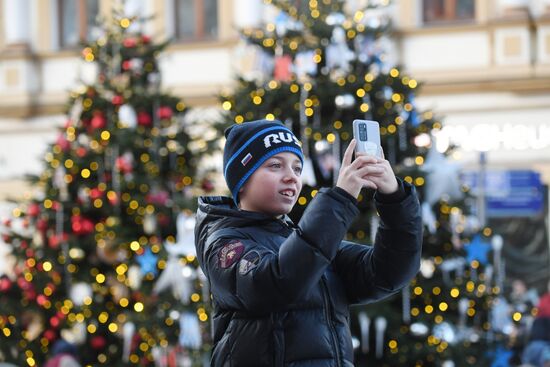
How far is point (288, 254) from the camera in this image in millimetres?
3299

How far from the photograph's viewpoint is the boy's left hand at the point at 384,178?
11.1 ft

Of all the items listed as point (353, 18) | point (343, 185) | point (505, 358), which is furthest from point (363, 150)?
A: point (505, 358)

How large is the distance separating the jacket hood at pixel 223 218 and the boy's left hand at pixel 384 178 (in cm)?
36

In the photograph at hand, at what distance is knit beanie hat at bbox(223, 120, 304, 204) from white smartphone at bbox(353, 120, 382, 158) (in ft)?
0.92

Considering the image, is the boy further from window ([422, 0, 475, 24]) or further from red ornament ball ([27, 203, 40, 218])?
window ([422, 0, 475, 24])

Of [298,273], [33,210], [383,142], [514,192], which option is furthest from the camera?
[514,192]

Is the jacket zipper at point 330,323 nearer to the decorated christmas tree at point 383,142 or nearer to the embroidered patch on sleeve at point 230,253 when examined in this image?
the embroidered patch on sleeve at point 230,253

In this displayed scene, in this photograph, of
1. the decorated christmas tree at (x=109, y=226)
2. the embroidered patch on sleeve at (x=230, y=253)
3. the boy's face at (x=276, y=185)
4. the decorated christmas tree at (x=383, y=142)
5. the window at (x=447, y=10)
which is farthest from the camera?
the window at (x=447, y=10)

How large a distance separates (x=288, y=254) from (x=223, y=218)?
0.41m

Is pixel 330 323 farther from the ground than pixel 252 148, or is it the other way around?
pixel 252 148

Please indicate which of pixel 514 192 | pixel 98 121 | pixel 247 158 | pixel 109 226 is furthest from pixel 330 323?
pixel 514 192

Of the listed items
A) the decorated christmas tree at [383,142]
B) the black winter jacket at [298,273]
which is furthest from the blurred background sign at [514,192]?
the black winter jacket at [298,273]

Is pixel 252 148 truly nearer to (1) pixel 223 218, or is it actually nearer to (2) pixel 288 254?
(1) pixel 223 218

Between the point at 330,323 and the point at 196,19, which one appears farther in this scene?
the point at 196,19
